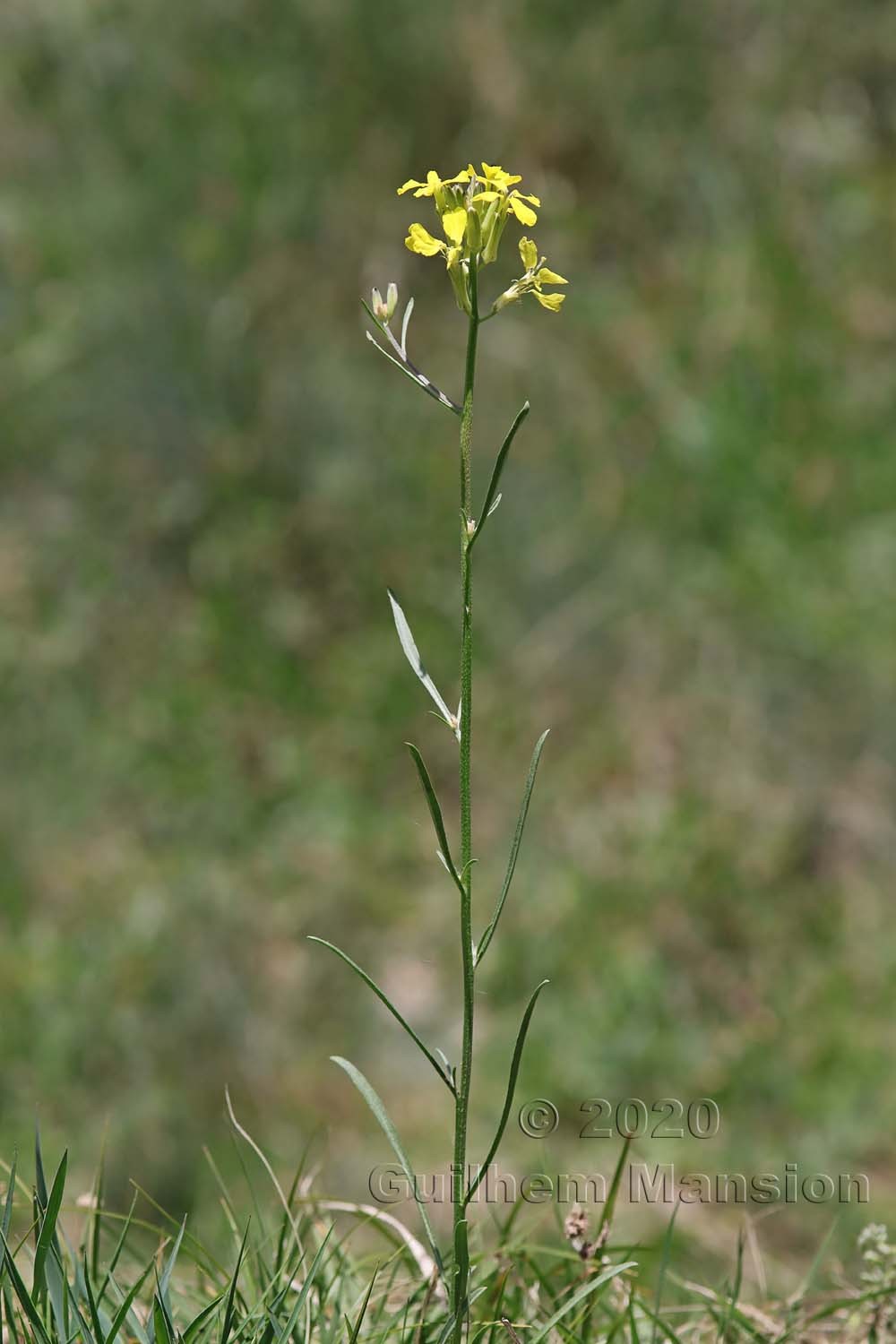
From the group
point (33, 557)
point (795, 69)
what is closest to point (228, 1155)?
point (33, 557)

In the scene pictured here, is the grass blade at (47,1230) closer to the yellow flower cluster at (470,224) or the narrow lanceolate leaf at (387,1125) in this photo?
the narrow lanceolate leaf at (387,1125)

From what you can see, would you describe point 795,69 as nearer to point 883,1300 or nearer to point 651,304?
point 651,304

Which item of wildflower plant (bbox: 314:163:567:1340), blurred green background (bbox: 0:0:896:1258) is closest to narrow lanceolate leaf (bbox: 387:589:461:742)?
wildflower plant (bbox: 314:163:567:1340)

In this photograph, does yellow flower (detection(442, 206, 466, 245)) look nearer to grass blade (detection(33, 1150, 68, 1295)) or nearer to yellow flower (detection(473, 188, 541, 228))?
yellow flower (detection(473, 188, 541, 228))

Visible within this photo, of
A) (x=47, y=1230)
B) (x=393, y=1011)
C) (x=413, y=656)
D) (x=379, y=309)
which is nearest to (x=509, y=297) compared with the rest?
(x=379, y=309)

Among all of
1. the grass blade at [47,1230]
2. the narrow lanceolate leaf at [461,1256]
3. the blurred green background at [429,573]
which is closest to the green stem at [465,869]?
the narrow lanceolate leaf at [461,1256]

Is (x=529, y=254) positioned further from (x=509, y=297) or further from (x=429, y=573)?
(x=429, y=573)
